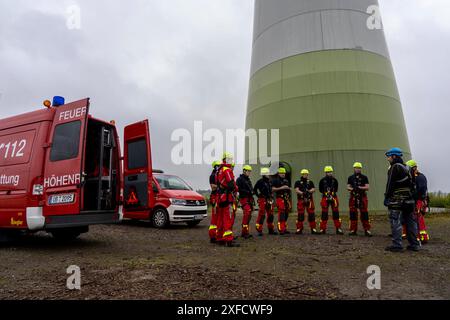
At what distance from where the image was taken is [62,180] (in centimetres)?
600

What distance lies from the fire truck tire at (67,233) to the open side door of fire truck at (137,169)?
139 cm

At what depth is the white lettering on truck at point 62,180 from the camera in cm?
587

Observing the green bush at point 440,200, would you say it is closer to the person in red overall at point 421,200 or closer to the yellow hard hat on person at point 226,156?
the person in red overall at point 421,200

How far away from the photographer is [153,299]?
3387 mm

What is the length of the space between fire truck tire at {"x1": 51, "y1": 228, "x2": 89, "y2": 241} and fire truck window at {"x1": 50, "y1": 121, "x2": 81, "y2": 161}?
2.21m

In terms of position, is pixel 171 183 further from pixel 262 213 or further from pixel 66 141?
pixel 66 141

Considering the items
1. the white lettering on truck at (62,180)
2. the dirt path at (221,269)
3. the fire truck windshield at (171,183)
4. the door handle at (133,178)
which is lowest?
the dirt path at (221,269)

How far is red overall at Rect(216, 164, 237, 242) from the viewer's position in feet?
22.1

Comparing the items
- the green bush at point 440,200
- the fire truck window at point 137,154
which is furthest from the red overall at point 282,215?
the green bush at point 440,200

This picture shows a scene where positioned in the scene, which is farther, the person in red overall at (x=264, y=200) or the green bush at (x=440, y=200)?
the green bush at (x=440, y=200)

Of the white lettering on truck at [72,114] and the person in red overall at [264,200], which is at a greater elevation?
the white lettering on truck at [72,114]

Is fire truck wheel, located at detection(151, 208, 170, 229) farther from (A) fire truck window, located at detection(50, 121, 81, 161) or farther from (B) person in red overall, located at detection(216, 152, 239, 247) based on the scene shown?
(A) fire truck window, located at detection(50, 121, 81, 161)
